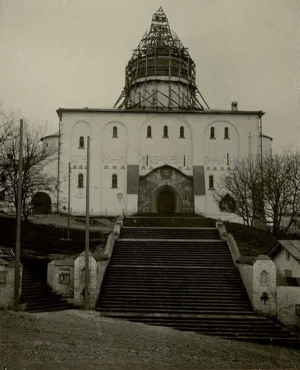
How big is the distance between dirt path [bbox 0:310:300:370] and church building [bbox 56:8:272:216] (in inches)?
1058

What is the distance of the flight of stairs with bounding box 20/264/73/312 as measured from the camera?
69.8 ft

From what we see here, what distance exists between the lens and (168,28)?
2215 inches

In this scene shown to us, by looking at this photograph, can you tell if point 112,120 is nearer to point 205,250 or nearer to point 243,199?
point 243,199

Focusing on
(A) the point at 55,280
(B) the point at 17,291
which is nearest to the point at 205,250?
(A) the point at 55,280

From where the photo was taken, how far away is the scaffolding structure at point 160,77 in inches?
2040

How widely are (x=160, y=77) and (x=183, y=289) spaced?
32162 millimetres

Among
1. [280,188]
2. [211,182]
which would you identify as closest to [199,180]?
[211,182]

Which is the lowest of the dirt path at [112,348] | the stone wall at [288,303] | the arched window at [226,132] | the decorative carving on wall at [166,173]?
the dirt path at [112,348]

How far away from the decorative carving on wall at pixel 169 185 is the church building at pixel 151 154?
0.06 metres

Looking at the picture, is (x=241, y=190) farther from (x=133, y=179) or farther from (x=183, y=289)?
(x=183, y=289)

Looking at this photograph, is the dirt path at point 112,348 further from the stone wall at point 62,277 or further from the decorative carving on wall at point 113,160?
the decorative carving on wall at point 113,160

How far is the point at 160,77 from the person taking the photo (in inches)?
2047

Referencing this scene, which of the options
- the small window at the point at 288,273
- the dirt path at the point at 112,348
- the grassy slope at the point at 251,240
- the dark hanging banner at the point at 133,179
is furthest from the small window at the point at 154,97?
the dirt path at the point at 112,348

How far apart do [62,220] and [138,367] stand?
28.5 meters
